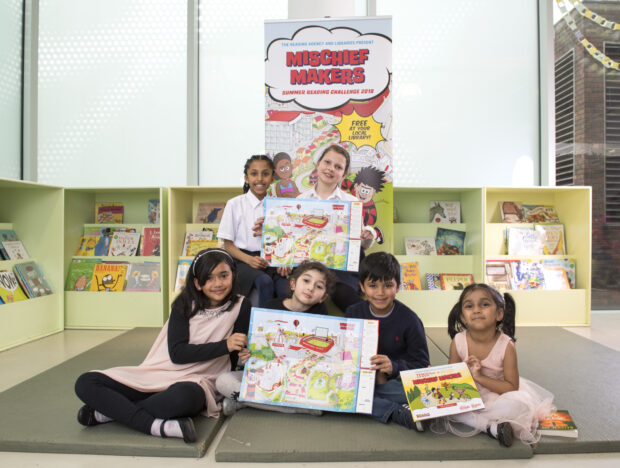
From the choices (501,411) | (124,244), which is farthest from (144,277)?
(501,411)

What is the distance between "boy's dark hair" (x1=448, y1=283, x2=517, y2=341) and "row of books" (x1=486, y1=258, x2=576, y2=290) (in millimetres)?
2026

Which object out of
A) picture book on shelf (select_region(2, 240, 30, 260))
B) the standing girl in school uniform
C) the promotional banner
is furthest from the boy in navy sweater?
picture book on shelf (select_region(2, 240, 30, 260))

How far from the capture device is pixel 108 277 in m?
3.94

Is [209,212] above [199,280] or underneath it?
above

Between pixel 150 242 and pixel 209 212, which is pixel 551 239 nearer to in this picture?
pixel 209 212

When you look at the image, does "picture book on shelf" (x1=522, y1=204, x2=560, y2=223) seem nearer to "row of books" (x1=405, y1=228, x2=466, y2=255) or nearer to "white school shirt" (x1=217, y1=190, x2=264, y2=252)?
"row of books" (x1=405, y1=228, x2=466, y2=255)

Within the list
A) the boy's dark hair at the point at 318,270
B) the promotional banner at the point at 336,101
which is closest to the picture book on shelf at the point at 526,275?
the promotional banner at the point at 336,101

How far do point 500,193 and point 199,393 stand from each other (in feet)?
11.4

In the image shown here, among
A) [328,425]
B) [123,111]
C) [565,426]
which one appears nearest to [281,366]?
[328,425]

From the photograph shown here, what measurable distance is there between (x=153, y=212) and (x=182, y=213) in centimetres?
37

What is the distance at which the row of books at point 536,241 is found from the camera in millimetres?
4090

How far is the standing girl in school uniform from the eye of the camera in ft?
5.83

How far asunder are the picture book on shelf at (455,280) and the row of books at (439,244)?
0.73ft

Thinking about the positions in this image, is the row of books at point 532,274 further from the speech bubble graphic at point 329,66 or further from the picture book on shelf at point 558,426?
the picture book on shelf at point 558,426
